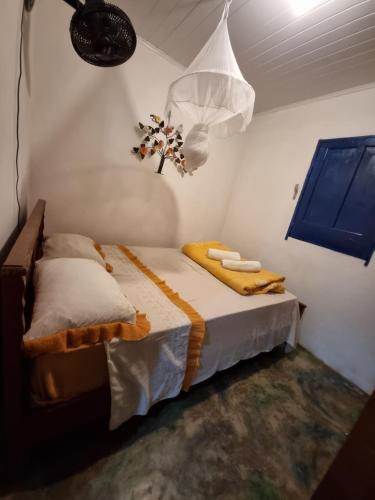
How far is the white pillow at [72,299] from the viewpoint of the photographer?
842 mm

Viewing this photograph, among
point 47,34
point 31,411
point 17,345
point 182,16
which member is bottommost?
point 31,411

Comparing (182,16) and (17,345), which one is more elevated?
(182,16)

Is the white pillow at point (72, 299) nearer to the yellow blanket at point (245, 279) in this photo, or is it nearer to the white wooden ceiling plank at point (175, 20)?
the yellow blanket at point (245, 279)

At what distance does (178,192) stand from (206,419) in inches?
91.2

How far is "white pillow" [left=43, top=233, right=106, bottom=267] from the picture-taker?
1.43 metres

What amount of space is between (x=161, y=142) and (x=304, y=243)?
1.98m

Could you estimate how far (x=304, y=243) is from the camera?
7.79 ft

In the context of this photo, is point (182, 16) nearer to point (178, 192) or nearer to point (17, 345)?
point (178, 192)

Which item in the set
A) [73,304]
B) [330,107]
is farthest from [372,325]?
[73,304]

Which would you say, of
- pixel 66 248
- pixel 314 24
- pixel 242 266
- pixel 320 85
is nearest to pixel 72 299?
pixel 66 248

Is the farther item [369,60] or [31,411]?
[369,60]

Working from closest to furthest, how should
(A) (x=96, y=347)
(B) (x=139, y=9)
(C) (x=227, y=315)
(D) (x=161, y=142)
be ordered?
(A) (x=96, y=347)
(C) (x=227, y=315)
(B) (x=139, y=9)
(D) (x=161, y=142)

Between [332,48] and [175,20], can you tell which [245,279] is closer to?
[332,48]

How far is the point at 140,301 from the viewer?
1354mm
